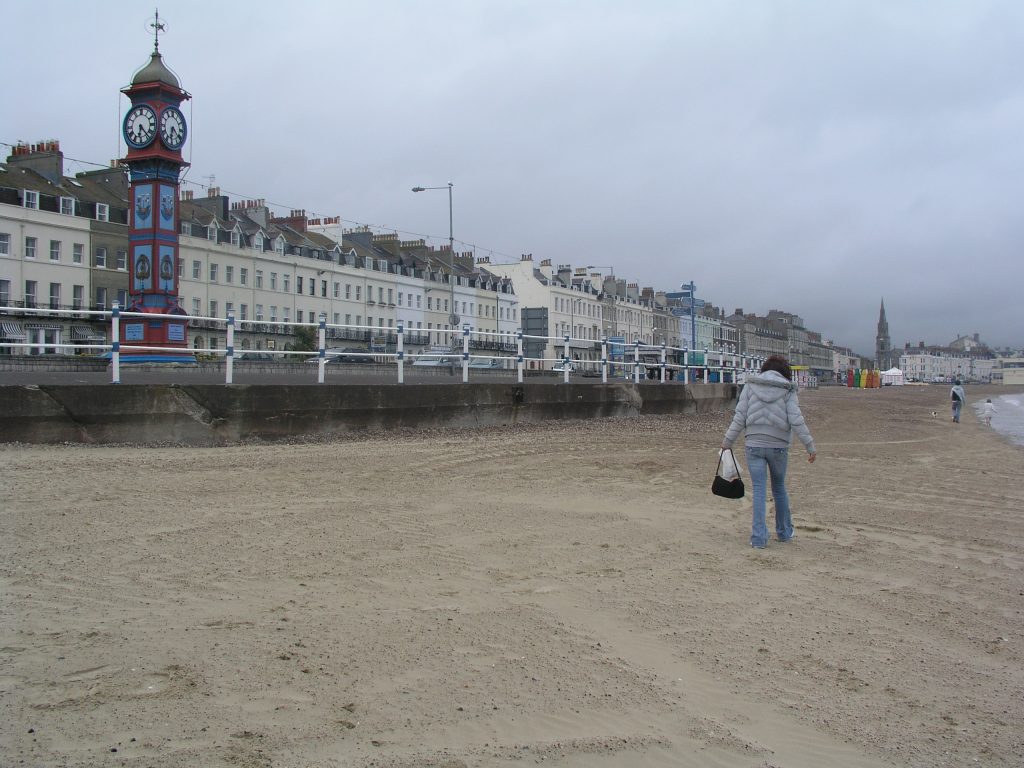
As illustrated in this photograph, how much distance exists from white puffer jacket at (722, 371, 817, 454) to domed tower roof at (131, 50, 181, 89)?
3296 centimetres

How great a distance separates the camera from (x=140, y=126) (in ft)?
115

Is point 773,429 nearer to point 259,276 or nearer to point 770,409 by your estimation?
point 770,409

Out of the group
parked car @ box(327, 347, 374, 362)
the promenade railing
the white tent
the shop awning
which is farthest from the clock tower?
the white tent

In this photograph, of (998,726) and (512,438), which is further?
(512,438)

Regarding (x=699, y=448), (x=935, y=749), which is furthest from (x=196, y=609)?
(x=699, y=448)

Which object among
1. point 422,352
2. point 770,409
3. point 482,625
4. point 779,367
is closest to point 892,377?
point 422,352

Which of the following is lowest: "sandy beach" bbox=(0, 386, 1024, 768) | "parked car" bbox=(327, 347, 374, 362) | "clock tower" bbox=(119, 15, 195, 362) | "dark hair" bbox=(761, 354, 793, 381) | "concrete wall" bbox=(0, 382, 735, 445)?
"sandy beach" bbox=(0, 386, 1024, 768)

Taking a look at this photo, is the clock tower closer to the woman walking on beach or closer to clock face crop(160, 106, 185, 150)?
clock face crop(160, 106, 185, 150)

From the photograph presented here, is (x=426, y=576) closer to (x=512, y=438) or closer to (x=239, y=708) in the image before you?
(x=239, y=708)

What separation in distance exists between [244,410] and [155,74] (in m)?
27.4

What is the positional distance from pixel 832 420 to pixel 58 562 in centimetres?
2305

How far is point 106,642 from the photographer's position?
4.44 m

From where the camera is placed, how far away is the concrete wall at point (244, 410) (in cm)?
1043

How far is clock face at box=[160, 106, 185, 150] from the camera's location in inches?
1373
